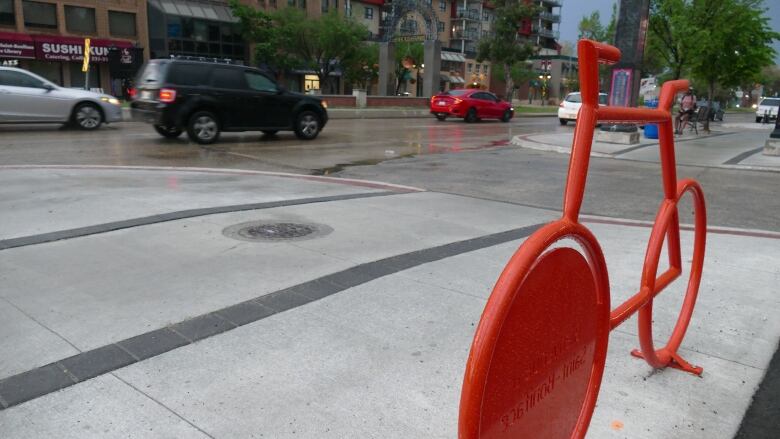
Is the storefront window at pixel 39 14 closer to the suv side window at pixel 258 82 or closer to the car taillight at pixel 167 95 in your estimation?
the suv side window at pixel 258 82

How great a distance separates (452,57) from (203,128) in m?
75.7

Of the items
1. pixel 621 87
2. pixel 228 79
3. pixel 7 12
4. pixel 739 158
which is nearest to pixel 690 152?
pixel 739 158

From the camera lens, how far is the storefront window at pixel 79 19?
43969mm

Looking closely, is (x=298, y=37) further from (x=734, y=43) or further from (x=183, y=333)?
(x=183, y=333)

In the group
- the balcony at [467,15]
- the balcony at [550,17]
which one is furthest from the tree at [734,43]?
the balcony at [550,17]

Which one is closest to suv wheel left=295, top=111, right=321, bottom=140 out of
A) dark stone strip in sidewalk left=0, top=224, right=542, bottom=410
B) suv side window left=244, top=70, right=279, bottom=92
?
suv side window left=244, top=70, right=279, bottom=92

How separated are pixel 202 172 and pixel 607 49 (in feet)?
27.4

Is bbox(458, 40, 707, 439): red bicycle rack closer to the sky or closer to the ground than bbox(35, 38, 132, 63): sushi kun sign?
closer to the ground

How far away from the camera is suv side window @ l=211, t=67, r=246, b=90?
46.8ft

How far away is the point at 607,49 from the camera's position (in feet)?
7.52

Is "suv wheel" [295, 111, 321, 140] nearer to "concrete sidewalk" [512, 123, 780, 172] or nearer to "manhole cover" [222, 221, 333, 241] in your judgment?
"concrete sidewalk" [512, 123, 780, 172]

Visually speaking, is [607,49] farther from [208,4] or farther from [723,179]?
[208,4]

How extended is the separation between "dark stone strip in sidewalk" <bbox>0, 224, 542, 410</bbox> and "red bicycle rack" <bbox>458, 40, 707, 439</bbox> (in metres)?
2.14

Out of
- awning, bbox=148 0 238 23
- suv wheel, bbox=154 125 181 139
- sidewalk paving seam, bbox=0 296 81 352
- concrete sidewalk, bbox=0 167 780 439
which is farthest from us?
awning, bbox=148 0 238 23
